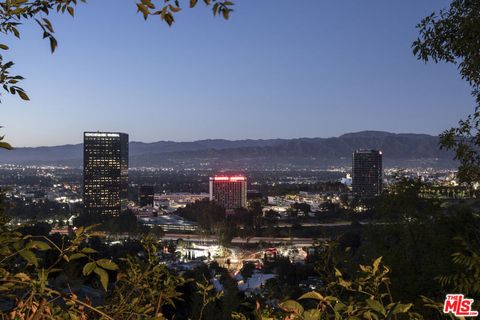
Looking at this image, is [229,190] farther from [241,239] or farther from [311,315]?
[311,315]

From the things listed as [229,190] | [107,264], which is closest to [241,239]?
[229,190]

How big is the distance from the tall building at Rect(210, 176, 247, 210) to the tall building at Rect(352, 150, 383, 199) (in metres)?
18.3

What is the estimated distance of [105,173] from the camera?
70938 mm

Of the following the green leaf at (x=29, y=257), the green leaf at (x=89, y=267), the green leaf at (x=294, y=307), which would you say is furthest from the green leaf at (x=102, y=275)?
the green leaf at (x=294, y=307)

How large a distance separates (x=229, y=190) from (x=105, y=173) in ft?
64.6

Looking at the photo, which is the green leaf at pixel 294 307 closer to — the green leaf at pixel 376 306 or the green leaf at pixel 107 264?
the green leaf at pixel 376 306

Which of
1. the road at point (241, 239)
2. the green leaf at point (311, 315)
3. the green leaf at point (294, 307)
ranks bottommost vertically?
the road at point (241, 239)

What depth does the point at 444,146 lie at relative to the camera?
11.3ft

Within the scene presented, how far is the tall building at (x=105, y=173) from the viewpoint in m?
61.3

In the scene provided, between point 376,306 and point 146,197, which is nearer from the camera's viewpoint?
point 376,306

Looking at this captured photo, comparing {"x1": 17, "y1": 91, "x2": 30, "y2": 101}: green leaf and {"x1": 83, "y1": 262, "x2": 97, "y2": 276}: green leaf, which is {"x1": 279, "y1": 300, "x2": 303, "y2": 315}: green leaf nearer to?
{"x1": 83, "y1": 262, "x2": 97, "y2": 276}: green leaf

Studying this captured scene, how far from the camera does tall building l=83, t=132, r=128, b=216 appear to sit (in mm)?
61281

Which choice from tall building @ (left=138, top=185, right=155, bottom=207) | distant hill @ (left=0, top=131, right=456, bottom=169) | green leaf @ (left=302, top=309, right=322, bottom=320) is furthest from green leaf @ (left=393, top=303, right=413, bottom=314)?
distant hill @ (left=0, top=131, right=456, bottom=169)

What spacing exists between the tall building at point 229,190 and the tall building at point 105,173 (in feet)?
45.2
